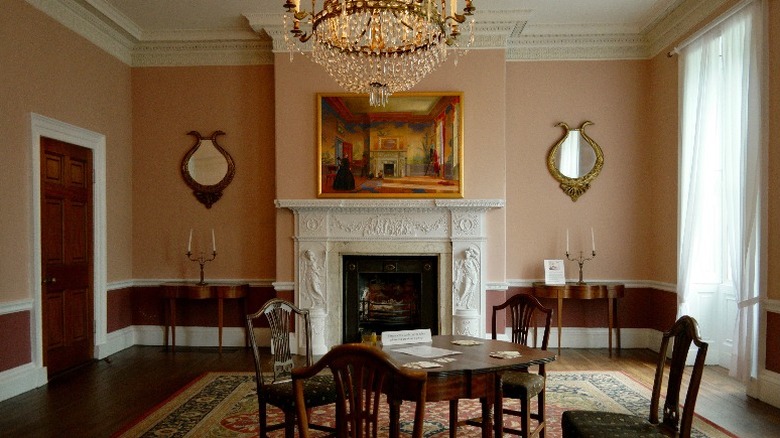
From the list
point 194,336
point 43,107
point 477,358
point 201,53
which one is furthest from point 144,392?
point 201,53

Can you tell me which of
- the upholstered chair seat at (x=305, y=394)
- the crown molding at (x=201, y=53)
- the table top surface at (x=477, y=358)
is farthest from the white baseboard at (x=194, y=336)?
the table top surface at (x=477, y=358)

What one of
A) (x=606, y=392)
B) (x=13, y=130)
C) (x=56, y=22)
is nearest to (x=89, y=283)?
(x=13, y=130)

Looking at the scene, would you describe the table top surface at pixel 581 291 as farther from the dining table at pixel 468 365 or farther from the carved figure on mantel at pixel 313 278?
the dining table at pixel 468 365

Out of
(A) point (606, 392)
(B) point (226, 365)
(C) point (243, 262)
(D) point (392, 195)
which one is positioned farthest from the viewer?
(C) point (243, 262)

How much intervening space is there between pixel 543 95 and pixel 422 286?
2.63 metres

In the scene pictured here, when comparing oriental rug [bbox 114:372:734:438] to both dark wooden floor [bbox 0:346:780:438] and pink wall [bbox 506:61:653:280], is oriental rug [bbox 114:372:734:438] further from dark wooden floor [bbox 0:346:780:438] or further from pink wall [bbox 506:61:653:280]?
pink wall [bbox 506:61:653:280]

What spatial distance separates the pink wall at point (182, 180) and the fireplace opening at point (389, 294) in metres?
1.09

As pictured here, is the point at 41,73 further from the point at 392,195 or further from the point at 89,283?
the point at 392,195

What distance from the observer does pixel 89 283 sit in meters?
6.30

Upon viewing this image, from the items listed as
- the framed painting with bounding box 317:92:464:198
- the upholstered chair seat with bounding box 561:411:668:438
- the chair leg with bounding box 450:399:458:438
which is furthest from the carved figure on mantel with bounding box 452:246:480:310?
the upholstered chair seat with bounding box 561:411:668:438

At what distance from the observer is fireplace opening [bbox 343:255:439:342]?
6.64m

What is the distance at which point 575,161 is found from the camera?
689 cm

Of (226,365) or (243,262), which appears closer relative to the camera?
(226,365)

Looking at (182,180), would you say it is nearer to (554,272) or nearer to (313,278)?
(313,278)
